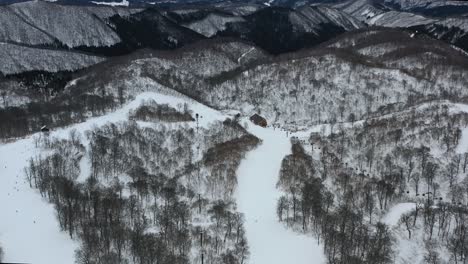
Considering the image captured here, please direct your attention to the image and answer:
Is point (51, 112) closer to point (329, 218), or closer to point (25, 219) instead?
point (25, 219)

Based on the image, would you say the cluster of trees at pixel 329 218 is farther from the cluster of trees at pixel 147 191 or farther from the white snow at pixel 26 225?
the white snow at pixel 26 225

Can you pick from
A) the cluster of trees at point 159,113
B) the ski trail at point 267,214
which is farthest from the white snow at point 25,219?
the ski trail at point 267,214

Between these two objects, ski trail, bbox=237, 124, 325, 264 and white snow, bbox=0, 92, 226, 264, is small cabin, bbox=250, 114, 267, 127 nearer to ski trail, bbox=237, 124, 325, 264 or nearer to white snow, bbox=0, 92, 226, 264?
ski trail, bbox=237, 124, 325, 264

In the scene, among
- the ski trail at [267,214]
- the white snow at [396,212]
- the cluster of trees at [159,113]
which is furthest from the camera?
the cluster of trees at [159,113]

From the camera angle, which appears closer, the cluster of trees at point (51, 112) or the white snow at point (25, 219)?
the white snow at point (25, 219)

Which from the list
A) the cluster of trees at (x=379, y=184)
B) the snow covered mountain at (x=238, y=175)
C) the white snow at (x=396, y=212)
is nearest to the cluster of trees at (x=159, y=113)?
the snow covered mountain at (x=238, y=175)

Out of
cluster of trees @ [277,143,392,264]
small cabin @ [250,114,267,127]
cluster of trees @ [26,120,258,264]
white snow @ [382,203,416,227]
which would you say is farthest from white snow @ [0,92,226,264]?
white snow @ [382,203,416,227]

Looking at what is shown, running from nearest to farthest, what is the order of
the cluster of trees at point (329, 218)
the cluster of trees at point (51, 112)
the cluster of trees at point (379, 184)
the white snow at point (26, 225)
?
1. the white snow at point (26, 225)
2. the cluster of trees at point (329, 218)
3. the cluster of trees at point (379, 184)
4. the cluster of trees at point (51, 112)

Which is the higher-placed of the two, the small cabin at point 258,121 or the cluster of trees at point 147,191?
the small cabin at point 258,121

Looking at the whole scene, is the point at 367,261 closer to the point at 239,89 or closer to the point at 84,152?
the point at 84,152
